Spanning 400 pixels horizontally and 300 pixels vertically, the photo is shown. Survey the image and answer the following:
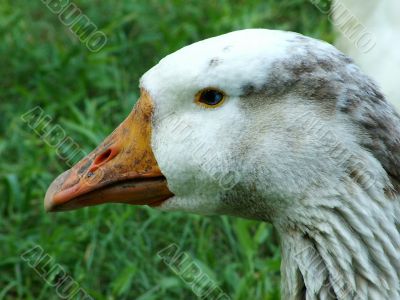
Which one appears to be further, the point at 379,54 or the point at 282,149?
the point at 379,54

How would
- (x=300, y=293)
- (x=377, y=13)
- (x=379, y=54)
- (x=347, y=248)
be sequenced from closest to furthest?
(x=347, y=248) < (x=300, y=293) < (x=379, y=54) < (x=377, y=13)

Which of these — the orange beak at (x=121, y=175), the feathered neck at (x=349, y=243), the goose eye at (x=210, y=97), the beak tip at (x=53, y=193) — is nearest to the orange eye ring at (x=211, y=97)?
the goose eye at (x=210, y=97)

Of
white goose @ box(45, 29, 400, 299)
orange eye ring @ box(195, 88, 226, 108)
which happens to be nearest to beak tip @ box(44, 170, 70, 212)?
white goose @ box(45, 29, 400, 299)

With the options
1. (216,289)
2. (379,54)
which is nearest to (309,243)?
(216,289)

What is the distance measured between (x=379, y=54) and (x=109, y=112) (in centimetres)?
210

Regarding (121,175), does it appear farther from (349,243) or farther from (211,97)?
(349,243)

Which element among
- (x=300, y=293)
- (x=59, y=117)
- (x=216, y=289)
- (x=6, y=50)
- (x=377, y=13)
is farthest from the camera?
(x=6, y=50)

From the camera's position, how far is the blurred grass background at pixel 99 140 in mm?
4789

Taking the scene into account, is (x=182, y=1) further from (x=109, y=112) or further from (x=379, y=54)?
(x=379, y=54)

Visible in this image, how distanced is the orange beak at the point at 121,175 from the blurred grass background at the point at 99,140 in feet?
4.41

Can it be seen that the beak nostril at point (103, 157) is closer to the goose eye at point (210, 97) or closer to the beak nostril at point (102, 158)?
the beak nostril at point (102, 158)

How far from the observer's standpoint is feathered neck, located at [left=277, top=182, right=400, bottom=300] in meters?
2.94

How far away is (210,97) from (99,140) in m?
2.50

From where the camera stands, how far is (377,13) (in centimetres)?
518
